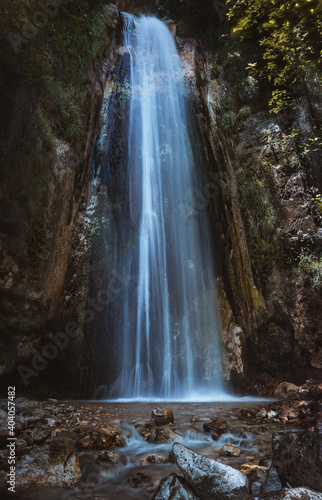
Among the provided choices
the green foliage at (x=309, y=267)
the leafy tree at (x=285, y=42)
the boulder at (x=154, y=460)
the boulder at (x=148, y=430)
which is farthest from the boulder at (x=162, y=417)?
the leafy tree at (x=285, y=42)

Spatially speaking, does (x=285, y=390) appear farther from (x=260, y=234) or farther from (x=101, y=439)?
(x=101, y=439)

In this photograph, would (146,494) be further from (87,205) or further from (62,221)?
(87,205)

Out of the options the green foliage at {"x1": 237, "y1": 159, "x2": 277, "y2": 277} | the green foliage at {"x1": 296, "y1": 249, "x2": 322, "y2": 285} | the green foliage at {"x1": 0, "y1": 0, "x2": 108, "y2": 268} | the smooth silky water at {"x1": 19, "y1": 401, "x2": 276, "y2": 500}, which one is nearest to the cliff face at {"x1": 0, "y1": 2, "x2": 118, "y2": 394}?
the green foliage at {"x1": 0, "y1": 0, "x2": 108, "y2": 268}

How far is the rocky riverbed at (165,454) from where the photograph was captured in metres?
2.14

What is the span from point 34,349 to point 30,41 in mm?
6510

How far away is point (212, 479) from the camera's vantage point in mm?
2119

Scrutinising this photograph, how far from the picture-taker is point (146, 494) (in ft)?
8.22

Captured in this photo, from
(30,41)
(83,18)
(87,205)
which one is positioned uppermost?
(83,18)

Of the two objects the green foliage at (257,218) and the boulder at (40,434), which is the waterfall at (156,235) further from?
the boulder at (40,434)

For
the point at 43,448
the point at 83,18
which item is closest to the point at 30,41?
the point at 83,18

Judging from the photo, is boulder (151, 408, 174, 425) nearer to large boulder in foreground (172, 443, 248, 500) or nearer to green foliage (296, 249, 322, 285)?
large boulder in foreground (172, 443, 248, 500)

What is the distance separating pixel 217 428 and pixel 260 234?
4921 mm

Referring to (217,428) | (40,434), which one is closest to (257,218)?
(217,428)

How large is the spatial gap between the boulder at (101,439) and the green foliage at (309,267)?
5.10m
